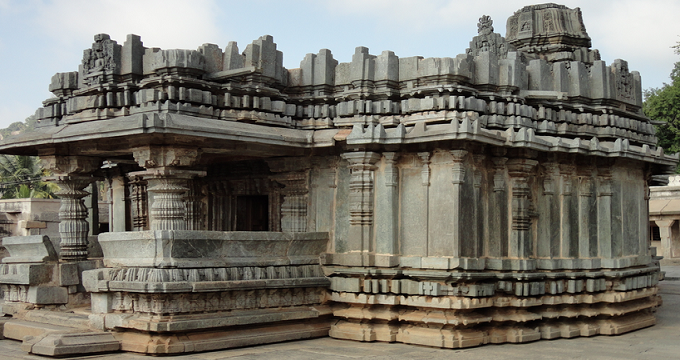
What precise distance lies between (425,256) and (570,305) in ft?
8.34

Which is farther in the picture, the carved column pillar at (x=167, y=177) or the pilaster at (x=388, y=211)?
the pilaster at (x=388, y=211)

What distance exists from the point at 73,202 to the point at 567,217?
7345 mm

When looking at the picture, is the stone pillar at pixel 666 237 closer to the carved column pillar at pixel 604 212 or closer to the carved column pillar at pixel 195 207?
the carved column pillar at pixel 604 212

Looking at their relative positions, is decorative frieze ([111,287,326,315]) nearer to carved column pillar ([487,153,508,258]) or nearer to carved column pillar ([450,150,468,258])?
carved column pillar ([450,150,468,258])

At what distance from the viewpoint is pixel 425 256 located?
33.4 ft

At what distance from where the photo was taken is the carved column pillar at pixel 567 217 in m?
11.4

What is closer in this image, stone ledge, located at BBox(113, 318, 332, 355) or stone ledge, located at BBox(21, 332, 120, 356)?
stone ledge, located at BBox(21, 332, 120, 356)

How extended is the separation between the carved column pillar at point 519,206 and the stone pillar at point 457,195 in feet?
3.65

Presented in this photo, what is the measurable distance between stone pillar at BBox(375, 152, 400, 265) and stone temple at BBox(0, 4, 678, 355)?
0.03 m

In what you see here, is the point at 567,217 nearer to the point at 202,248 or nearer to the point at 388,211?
the point at 388,211

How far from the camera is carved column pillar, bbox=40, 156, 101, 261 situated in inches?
434

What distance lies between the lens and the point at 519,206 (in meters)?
10.8

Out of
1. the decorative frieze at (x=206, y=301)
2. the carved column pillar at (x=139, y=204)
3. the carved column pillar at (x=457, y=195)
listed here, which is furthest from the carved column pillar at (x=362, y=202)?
the carved column pillar at (x=139, y=204)

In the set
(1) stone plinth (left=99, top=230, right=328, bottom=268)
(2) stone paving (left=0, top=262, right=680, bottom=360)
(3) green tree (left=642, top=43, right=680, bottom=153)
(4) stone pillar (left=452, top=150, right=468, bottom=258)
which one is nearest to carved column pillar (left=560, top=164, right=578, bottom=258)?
(2) stone paving (left=0, top=262, right=680, bottom=360)
